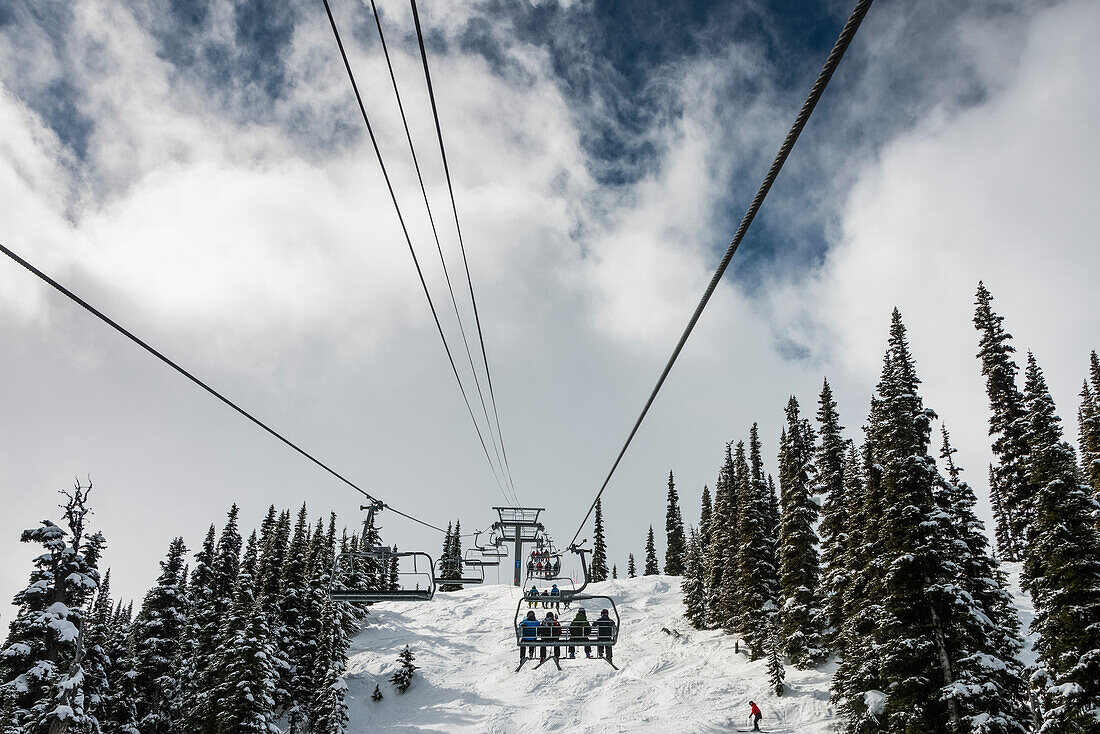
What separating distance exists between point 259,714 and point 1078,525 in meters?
44.9

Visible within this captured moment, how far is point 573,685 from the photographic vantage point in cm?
6103

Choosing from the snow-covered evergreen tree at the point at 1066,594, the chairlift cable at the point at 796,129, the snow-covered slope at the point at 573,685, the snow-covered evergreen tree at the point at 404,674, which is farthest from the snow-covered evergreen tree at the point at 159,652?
the chairlift cable at the point at 796,129

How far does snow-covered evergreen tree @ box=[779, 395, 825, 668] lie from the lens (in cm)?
4528

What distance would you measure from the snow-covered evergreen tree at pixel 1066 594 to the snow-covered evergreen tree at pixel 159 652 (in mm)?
55082

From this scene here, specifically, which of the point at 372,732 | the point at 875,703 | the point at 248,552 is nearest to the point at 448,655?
the point at 372,732

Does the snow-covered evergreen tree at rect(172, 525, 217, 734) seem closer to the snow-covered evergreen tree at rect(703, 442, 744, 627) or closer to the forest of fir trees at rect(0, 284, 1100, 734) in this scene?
the forest of fir trees at rect(0, 284, 1100, 734)

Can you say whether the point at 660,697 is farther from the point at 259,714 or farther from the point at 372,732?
the point at 259,714

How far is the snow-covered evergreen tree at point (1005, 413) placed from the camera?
42.7 meters

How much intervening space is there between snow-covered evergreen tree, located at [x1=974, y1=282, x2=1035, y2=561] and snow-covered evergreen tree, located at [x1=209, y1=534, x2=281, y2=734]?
49.2 meters

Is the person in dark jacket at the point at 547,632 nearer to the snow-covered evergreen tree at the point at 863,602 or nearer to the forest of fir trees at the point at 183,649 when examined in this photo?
the forest of fir trees at the point at 183,649

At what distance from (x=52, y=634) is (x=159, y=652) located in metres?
26.0

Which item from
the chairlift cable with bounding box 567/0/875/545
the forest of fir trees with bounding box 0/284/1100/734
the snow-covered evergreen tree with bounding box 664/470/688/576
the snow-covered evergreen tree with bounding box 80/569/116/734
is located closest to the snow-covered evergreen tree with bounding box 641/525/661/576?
the snow-covered evergreen tree with bounding box 664/470/688/576

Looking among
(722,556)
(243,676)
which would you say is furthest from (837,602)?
(243,676)

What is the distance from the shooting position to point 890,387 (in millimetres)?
29547
